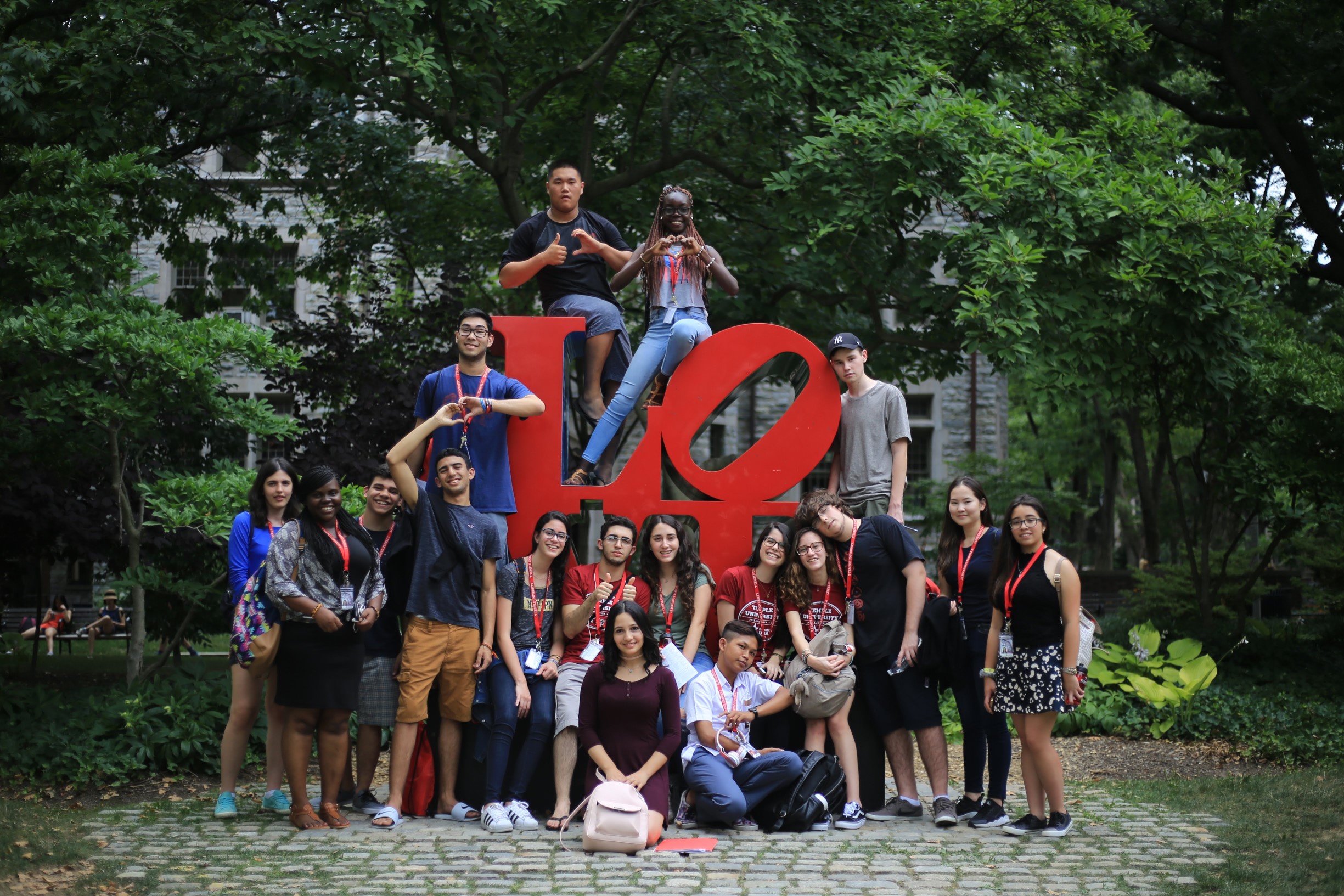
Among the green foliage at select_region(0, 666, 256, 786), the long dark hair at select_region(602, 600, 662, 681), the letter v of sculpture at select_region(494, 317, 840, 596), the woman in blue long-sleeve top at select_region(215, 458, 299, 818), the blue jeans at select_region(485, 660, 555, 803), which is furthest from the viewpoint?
the green foliage at select_region(0, 666, 256, 786)

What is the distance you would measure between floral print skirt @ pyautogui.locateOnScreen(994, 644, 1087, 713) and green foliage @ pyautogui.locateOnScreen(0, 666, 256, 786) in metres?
4.68

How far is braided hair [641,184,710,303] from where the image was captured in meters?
8.21

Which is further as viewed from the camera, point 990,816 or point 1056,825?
point 990,816

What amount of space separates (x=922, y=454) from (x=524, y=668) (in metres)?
23.1

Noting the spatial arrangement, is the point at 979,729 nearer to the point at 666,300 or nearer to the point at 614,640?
the point at 614,640

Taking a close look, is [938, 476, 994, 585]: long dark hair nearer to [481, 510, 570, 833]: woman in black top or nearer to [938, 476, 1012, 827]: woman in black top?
[938, 476, 1012, 827]: woman in black top

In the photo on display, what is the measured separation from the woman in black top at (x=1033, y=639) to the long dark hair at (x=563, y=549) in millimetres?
2416

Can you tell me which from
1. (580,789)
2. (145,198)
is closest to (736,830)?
(580,789)

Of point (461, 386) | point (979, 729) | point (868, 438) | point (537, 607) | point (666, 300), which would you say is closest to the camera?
point (979, 729)

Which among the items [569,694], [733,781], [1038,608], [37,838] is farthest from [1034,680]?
[37,838]

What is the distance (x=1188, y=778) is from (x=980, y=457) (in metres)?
17.5

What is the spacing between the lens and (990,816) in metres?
7.00

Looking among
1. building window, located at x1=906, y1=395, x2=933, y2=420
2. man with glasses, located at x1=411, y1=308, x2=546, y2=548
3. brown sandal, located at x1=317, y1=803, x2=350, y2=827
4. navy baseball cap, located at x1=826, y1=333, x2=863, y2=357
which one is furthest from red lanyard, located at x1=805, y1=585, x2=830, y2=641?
building window, located at x1=906, y1=395, x2=933, y2=420

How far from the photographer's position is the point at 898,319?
14484mm
